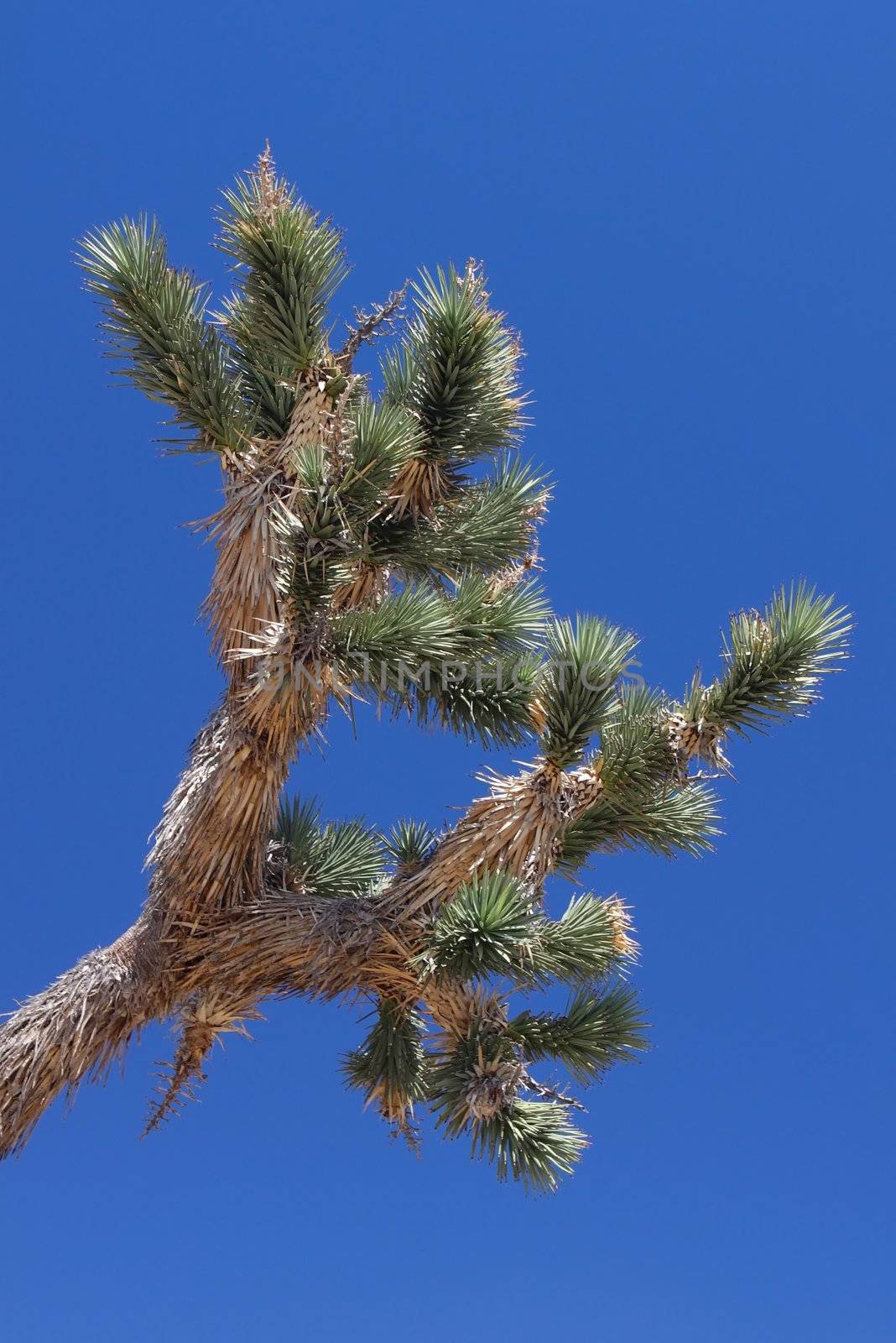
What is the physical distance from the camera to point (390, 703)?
499cm

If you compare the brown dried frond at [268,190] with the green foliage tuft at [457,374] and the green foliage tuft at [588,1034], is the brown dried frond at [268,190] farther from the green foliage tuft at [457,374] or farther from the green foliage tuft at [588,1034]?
the green foliage tuft at [588,1034]

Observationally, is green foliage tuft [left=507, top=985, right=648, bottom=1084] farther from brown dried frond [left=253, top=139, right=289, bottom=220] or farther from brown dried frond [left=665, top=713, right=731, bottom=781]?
brown dried frond [left=253, top=139, right=289, bottom=220]

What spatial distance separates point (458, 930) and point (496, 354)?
1.97 m

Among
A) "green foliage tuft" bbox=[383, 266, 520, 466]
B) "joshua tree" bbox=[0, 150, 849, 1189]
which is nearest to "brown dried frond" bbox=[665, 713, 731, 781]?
"joshua tree" bbox=[0, 150, 849, 1189]

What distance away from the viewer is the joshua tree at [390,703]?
4629mm

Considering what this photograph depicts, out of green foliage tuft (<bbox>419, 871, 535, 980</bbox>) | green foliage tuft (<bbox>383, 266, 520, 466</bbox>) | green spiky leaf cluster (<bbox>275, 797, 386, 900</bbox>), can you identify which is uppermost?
green foliage tuft (<bbox>383, 266, 520, 466</bbox>)

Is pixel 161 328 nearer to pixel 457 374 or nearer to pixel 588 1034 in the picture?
pixel 457 374

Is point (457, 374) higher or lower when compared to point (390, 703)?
higher

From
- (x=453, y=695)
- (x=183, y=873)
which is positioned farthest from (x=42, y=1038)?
(x=453, y=695)

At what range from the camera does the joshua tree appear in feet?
15.2

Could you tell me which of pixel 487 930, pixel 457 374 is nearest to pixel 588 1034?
pixel 487 930

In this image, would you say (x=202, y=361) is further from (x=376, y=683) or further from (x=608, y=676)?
(x=608, y=676)

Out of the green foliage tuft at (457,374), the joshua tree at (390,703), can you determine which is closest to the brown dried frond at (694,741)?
the joshua tree at (390,703)

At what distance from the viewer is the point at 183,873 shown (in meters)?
5.23
